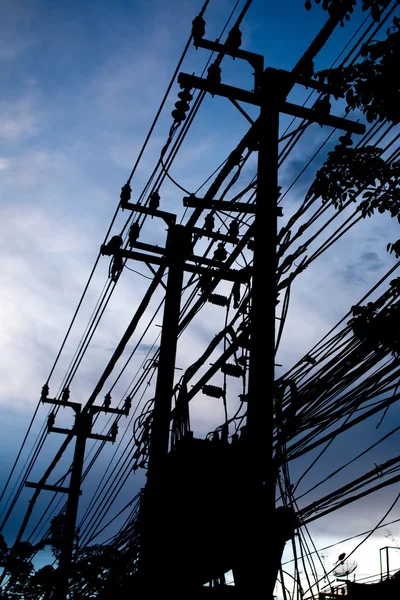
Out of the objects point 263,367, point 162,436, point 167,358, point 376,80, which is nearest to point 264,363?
point 263,367

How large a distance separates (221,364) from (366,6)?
16.8 ft

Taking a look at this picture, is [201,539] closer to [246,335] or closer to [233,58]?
[246,335]

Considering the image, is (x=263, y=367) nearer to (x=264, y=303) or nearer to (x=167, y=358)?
(x=264, y=303)

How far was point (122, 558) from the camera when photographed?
42.2 feet

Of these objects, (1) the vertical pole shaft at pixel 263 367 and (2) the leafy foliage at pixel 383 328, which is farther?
(2) the leafy foliage at pixel 383 328

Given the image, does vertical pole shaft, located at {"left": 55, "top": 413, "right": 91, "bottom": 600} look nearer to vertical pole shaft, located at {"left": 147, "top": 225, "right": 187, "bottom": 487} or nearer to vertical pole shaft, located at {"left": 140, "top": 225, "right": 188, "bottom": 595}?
vertical pole shaft, located at {"left": 140, "top": 225, "right": 188, "bottom": 595}

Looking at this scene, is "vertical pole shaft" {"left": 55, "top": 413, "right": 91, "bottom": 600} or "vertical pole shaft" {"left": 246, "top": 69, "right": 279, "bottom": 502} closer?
"vertical pole shaft" {"left": 246, "top": 69, "right": 279, "bottom": 502}

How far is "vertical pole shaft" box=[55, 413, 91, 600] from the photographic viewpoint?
1669 cm

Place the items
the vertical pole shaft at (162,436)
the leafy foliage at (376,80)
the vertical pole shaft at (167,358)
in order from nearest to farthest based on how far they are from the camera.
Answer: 1. the leafy foliage at (376,80)
2. the vertical pole shaft at (162,436)
3. the vertical pole shaft at (167,358)

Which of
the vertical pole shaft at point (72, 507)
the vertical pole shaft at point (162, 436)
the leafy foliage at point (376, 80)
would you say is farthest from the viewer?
the vertical pole shaft at point (72, 507)

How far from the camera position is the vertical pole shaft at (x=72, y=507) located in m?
16.7

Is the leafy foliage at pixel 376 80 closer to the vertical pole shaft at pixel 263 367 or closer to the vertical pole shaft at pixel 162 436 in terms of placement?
the vertical pole shaft at pixel 263 367

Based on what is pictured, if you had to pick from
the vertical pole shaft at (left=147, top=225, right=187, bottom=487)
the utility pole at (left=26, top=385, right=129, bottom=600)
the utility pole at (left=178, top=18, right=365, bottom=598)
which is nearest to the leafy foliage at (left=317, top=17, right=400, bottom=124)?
the utility pole at (left=178, top=18, right=365, bottom=598)

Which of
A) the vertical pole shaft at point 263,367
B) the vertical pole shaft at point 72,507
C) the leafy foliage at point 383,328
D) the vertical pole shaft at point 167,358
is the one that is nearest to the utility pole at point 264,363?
the vertical pole shaft at point 263,367
